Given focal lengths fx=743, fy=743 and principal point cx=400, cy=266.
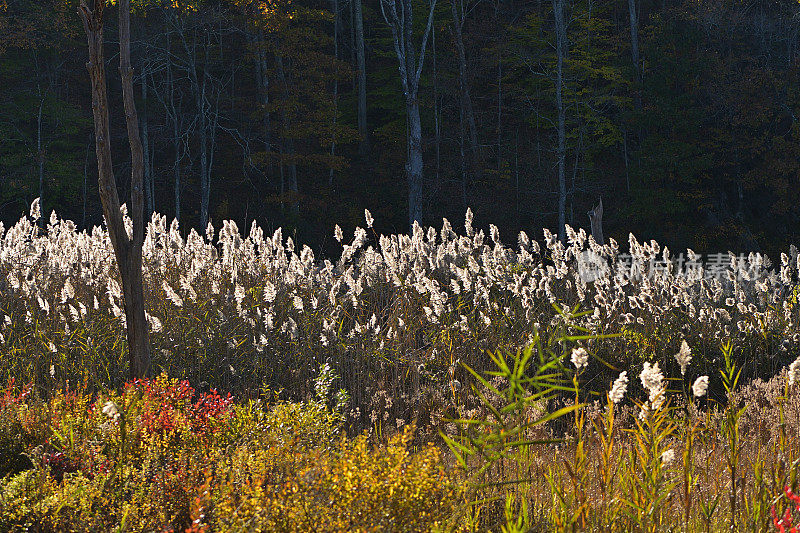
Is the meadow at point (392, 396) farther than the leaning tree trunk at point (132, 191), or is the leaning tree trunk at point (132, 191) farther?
the leaning tree trunk at point (132, 191)

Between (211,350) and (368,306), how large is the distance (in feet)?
6.23

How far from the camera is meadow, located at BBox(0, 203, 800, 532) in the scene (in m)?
2.89

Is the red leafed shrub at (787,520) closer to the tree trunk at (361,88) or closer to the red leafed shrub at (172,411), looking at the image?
the red leafed shrub at (172,411)

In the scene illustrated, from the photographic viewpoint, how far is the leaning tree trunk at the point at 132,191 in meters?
5.61

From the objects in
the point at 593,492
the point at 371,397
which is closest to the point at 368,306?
the point at 371,397

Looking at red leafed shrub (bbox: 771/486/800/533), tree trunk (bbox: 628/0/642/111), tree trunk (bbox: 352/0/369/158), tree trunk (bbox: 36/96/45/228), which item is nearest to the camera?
red leafed shrub (bbox: 771/486/800/533)

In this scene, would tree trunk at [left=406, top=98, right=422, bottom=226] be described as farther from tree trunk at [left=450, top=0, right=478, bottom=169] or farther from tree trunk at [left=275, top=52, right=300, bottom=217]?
tree trunk at [left=450, top=0, right=478, bottom=169]

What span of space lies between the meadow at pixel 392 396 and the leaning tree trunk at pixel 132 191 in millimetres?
604

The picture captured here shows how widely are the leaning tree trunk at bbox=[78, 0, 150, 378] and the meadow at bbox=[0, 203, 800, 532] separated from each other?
0.60 m

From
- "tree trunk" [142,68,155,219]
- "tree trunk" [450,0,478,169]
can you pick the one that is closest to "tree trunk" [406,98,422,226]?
"tree trunk" [450,0,478,169]

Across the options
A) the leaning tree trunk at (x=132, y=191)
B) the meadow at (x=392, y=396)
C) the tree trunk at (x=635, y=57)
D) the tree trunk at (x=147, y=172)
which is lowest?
the meadow at (x=392, y=396)

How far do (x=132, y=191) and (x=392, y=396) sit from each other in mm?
2631

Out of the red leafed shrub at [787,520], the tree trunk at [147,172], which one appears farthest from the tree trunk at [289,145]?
the red leafed shrub at [787,520]

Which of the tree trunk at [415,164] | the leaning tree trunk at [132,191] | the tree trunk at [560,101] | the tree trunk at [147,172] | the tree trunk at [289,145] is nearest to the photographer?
the leaning tree trunk at [132,191]
